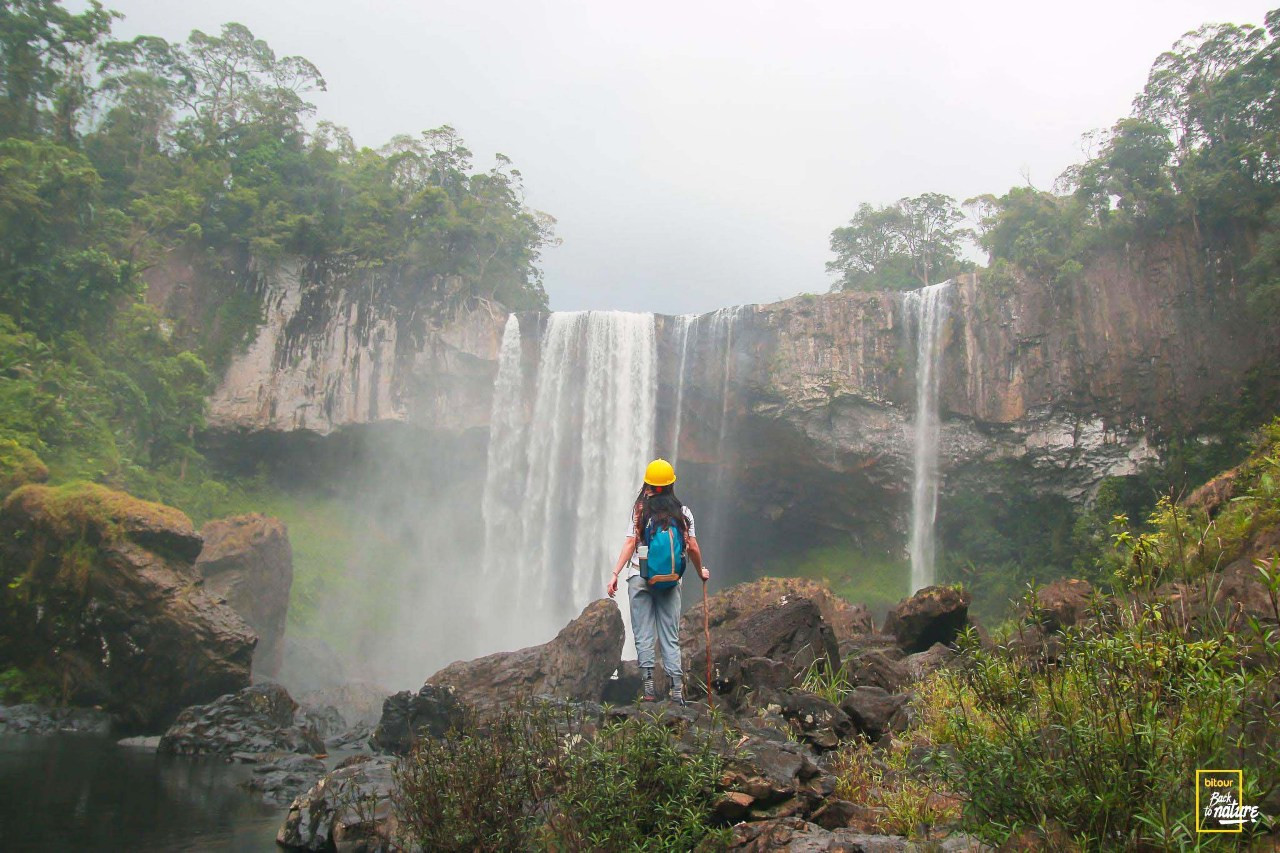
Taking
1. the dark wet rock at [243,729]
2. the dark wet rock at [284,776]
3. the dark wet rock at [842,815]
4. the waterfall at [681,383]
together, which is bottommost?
the dark wet rock at [243,729]

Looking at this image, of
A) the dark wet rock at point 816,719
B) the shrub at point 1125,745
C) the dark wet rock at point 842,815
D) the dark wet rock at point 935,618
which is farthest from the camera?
the dark wet rock at point 935,618

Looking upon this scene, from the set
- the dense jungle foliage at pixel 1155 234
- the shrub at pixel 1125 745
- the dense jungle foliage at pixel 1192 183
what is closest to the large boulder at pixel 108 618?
the shrub at pixel 1125 745

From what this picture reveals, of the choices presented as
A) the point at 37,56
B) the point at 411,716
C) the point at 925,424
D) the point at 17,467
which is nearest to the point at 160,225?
the point at 37,56

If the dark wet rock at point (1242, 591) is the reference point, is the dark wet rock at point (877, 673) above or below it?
below

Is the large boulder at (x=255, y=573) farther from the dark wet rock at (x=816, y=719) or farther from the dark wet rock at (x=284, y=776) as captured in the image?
the dark wet rock at (x=816, y=719)

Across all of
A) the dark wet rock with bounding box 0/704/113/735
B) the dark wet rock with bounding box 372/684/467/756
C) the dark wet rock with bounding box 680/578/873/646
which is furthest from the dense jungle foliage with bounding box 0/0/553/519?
the dark wet rock with bounding box 680/578/873/646

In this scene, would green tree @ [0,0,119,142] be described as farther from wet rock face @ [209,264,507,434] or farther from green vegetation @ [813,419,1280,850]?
green vegetation @ [813,419,1280,850]

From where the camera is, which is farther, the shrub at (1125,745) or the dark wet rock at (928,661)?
the dark wet rock at (928,661)

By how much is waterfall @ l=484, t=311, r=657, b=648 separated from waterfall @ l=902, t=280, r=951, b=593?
8583 mm

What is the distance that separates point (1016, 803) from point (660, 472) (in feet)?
10.6

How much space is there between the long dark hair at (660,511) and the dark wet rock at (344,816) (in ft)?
7.90

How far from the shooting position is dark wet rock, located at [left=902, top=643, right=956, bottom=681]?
8.65 meters

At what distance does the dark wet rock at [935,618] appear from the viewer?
11.3 metres

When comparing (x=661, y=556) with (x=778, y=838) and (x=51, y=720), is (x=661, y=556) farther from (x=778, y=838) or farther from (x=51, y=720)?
(x=51, y=720)
